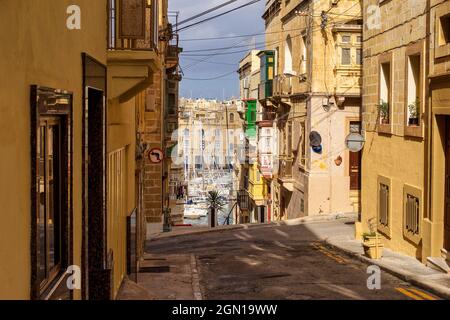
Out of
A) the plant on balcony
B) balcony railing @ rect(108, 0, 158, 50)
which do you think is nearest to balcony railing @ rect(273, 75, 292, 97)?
the plant on balcony

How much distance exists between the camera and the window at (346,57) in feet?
94.8

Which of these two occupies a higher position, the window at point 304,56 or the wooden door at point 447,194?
the window at point 304,56

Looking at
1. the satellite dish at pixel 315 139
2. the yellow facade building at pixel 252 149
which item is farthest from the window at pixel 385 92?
the yellow facade building at pixel 252 149

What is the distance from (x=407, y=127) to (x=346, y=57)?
13.7m

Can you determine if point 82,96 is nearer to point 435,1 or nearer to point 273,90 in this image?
point 435,1

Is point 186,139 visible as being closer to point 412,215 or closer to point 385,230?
point 385,230

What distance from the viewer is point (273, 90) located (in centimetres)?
3691

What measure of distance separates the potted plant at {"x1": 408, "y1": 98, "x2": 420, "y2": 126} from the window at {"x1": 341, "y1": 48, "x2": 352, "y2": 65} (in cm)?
1350

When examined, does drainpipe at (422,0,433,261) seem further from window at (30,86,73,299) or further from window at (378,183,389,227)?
window at (30,86,73,299)

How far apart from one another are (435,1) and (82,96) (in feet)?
31.4

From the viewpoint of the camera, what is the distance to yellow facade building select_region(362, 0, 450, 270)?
1395 centimetres

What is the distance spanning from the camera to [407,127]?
1582 cm

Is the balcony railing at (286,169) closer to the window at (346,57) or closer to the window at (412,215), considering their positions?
the window at (346,57)

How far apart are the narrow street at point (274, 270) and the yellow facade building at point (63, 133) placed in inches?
102
